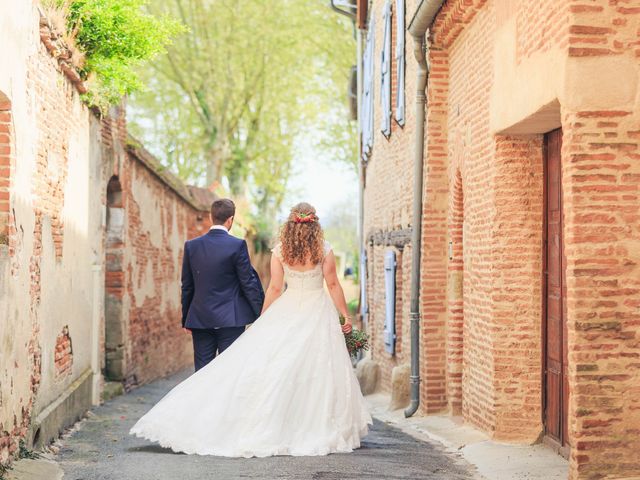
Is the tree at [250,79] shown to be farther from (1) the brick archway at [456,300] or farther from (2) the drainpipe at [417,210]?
(1) the brick archway at [456,300]

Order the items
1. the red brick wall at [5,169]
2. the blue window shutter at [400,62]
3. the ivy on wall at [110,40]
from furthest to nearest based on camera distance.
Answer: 1. the blue window shutter at [400,62]
2. the ivy on wall at [110,40]
3. the red brick wall at [5,169]

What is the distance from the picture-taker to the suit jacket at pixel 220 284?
26.0ft

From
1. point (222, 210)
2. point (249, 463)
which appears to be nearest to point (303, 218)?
point (222, 210)

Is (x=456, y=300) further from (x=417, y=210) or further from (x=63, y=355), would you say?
(x=63, y=355)

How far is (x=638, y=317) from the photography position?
600cm

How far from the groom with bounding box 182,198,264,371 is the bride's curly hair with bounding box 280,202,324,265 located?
0.49 metres

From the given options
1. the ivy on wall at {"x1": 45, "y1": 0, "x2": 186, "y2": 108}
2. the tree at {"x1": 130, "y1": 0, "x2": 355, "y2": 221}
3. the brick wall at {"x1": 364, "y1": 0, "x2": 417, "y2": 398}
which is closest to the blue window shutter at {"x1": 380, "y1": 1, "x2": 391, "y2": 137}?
the brick wall at {"x1": 364, "y1": 0, "x2": 417, "y2": 398}

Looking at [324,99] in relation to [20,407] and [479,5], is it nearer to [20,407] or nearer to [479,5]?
[479,5]

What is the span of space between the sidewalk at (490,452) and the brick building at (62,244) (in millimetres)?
3241

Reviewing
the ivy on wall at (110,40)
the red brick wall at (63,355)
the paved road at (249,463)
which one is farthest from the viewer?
the ivy on wall at (110,40)

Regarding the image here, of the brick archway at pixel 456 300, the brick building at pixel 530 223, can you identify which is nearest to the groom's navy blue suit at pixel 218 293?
the brick building at pixel 530 223

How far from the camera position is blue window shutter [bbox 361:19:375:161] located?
640 inches

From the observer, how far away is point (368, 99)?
16641 millimetres

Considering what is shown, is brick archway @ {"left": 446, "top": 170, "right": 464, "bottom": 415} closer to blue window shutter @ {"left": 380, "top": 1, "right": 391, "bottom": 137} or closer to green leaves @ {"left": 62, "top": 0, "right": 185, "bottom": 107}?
green leaves @ {"left": 62, "top": 0, "right": 185, "bottom": 107}
